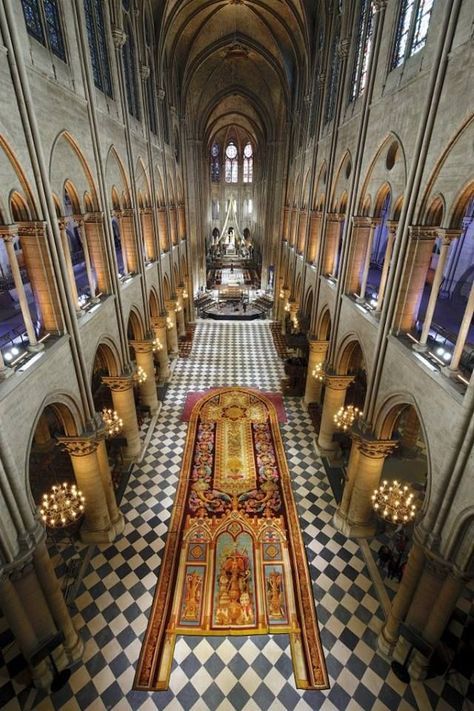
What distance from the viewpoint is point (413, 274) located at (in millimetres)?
8195

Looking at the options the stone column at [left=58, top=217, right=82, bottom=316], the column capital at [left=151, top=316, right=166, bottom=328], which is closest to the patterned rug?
the column capital at [left=151, top=316, right=166, bottom=328]

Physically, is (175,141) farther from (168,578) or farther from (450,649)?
(450,649)

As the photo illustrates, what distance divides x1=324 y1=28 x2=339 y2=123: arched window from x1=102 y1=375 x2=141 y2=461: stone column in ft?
41.6

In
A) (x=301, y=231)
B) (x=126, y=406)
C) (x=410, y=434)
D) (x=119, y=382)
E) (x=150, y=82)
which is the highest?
(x=150, y=82)

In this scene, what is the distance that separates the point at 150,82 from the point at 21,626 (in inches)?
815

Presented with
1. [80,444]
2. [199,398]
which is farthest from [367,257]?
[199,398]

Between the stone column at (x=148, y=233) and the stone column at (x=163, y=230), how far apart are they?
1907 mm

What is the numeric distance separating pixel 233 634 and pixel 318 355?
34.7ft

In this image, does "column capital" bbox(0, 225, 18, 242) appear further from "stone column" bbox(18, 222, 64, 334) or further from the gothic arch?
the gothic arch

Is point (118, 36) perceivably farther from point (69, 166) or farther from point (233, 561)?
point (233, 561)

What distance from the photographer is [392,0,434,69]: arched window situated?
7781mm

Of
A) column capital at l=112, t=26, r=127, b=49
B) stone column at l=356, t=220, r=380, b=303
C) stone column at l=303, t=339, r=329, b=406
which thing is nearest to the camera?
stone column at l=356, t=220, r=380, b=303

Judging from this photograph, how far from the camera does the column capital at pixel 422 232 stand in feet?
24.8

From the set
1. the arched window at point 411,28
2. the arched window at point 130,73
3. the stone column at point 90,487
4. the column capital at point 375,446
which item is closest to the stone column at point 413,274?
the column capital at point 375,446
